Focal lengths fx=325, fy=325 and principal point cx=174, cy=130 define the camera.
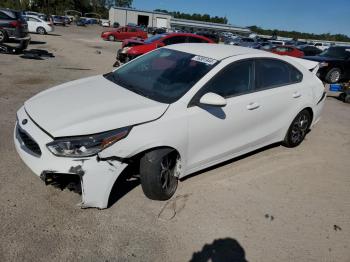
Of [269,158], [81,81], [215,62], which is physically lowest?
[269,158]

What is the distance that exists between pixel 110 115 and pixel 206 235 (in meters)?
1.50

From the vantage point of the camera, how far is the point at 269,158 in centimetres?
501

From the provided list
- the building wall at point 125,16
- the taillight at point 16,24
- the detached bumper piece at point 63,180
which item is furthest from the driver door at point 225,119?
the building wall at point 125,16

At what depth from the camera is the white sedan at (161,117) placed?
2.98 metres

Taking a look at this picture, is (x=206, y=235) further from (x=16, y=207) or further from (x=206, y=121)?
(x=16, y=207)

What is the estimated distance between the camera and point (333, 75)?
13219mm

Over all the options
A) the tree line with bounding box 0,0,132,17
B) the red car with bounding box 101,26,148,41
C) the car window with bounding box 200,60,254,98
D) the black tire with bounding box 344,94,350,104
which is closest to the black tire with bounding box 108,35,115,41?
the red car with bounding box 101,26,148,41

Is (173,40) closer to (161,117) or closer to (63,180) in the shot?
(161,117)

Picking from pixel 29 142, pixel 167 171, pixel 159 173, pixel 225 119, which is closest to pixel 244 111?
pixel 225 119

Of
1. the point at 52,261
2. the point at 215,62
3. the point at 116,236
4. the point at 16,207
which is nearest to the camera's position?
the point at 52,261

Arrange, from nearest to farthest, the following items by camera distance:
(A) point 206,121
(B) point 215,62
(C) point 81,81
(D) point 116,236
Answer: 1. (D) point 116,236
2. (A) point 206,121
3. (B) point 215,62
4. (C) point 81,81

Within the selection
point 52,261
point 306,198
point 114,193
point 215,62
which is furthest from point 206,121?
point 52,261

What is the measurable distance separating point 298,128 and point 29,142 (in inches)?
160

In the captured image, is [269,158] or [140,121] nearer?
[140,121]
